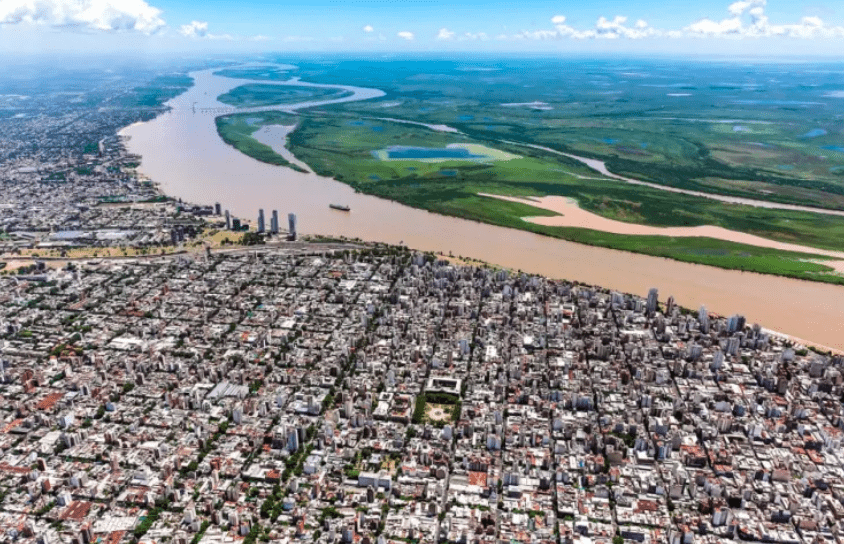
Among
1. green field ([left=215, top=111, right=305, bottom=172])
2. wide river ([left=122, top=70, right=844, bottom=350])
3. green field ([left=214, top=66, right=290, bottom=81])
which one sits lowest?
wide river ([left=122, top=70, right=844, bottom=350])

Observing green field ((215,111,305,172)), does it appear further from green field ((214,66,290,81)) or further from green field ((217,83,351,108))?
green field ((214,66,290,81))

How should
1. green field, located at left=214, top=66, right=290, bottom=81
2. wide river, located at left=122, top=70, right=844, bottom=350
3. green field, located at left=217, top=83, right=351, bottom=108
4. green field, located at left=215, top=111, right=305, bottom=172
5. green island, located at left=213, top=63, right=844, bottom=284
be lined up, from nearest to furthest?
wide river, located at left=122, top=70, right=844, bottom=350, green island, located at left=213, top=63, right=844, bottom=284, green field, located at left=215, top=111, right=305, bottom=172, green field, located at left=217, top=83, right=351, bottom=108, green field, located at left=214, top=66, right=290, bottom=81

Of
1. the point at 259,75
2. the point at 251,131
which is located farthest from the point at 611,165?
the point at 259,75

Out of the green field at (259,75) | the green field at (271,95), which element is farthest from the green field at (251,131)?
the green field at (259,75)

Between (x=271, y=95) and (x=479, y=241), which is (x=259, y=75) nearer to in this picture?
(x=271, y=95)

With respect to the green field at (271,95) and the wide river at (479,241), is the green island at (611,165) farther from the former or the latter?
the green field at (271,95)

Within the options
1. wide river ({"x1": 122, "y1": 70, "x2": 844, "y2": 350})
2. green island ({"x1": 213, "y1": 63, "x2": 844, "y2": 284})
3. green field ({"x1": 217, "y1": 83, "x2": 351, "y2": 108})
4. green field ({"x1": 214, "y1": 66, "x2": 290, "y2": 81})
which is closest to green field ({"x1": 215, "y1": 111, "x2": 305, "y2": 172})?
green island ({"x1": 213, "y1": 63, "x2": 844, "y2": 284})

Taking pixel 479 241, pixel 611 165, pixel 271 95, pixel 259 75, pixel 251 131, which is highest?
pixel 259 75
